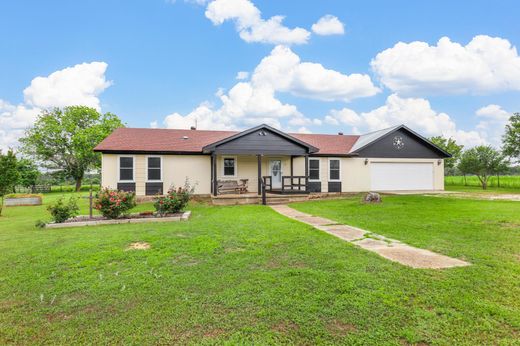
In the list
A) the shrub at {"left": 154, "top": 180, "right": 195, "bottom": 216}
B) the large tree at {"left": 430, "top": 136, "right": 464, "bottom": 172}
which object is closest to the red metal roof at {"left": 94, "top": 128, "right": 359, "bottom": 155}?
the shrub at {"left": 154, "top": 180, "right": 195, "bottom": 216}

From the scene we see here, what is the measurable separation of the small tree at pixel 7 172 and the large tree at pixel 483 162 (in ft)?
107

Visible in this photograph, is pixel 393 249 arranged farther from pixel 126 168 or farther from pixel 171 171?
pixel 126 168

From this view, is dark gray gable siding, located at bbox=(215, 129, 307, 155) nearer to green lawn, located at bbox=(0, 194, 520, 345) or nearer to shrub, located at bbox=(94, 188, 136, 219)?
shrub, located at bbox=(94, 188, 136, 219)

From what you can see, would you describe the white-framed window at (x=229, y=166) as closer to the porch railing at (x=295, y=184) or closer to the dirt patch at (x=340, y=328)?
the porch railing at (x=295, y=184)

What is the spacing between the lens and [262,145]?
49.5 feet

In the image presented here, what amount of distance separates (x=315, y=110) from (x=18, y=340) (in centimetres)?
2232

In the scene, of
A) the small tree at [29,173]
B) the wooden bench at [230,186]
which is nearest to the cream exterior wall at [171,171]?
the wooden bench at [230,186]

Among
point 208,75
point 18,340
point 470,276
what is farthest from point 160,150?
point 470,276

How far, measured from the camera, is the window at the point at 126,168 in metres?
15.0

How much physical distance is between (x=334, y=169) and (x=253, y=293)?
1610 cm

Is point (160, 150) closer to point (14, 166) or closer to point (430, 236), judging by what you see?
point (14, 166)

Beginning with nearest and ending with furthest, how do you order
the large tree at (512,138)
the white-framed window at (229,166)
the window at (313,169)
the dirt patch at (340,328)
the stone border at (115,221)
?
the dirt patch at (340,328)
the stone border at (115,221)
the white-framed window at (229,166)
the window at (313,169)
the large tree at (512,138)

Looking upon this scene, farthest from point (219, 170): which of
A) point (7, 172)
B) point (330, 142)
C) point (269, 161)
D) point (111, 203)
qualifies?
point (7, 172)

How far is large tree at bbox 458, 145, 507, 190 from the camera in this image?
79.1 ft
